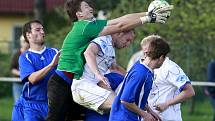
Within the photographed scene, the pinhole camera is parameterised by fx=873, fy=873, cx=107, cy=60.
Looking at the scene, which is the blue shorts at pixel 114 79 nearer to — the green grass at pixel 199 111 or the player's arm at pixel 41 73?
the player's arm at pixel 41 73

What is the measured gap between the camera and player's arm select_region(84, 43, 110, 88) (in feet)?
29.3

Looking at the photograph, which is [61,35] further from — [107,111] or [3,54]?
[107,111]

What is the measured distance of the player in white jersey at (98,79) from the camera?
30.0 ft

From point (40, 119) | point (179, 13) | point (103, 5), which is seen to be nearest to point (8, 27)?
point (103, 5)

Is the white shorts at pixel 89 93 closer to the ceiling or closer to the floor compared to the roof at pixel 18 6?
closer to the ceiling

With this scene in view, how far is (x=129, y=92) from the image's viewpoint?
8.68m

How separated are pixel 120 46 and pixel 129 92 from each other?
849mm

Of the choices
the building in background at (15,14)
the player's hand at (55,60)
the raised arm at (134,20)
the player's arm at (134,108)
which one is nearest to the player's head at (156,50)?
the raised arm at (134,20)

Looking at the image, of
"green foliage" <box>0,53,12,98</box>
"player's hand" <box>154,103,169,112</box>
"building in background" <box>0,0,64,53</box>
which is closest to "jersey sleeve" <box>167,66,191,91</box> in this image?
"player's hand" <box>154,103,169,112</box>

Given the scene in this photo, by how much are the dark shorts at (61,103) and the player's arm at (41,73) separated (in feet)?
0.99

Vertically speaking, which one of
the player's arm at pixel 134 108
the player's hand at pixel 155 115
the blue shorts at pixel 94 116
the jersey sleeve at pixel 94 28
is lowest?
the blue shorts at pixel 94 116

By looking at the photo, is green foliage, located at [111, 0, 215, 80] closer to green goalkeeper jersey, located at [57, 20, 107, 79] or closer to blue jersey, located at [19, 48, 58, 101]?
blue jersey, located at [19, 48, 58, 101]

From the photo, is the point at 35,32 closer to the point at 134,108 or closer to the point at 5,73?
the point at 134,108

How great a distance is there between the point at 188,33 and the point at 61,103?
10.2 meters
